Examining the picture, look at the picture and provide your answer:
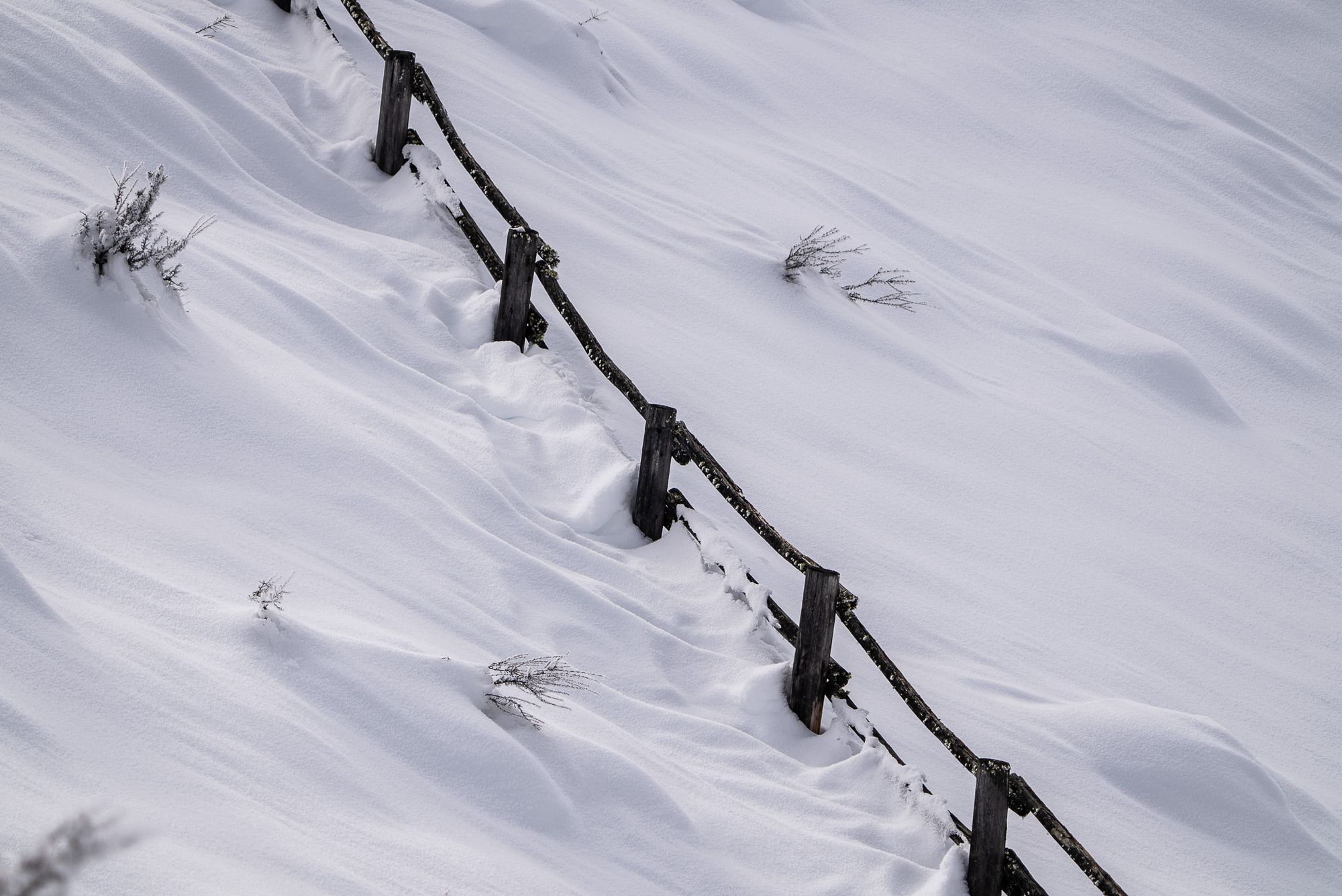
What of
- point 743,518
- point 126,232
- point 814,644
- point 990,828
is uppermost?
point 126,232

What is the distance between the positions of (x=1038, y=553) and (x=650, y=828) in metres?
4.13

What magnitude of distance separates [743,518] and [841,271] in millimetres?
4407

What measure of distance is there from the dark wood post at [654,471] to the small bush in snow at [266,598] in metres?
2.12

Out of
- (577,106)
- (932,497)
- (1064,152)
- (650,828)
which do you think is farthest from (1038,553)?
(1064,152)

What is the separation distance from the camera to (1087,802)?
15.5 feet

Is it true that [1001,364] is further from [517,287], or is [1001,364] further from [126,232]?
[126,232]

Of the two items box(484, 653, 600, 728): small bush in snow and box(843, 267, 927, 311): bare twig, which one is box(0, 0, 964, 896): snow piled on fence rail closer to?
box(484, 653, 600, 728): small bush in snow

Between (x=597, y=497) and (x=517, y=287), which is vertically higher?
(x=517, y=287)

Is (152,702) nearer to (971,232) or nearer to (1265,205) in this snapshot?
(971,232)

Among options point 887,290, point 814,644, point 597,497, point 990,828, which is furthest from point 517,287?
point 887,290

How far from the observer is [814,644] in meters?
4.24

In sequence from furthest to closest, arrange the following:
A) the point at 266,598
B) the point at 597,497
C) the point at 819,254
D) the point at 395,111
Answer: the point at 819,254 < the point at 395,111 < the point at 597,497 < the point at 266,598

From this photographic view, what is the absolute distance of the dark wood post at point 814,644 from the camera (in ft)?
13.8

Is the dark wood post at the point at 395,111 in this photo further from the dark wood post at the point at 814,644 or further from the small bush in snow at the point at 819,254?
the dark wood post at the point at 814,644
